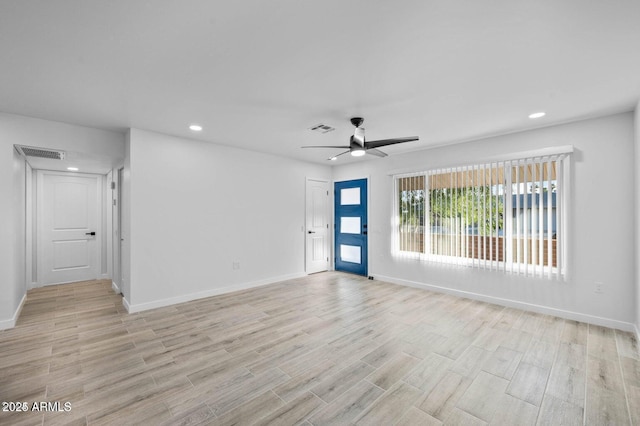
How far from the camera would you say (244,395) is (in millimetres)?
2176

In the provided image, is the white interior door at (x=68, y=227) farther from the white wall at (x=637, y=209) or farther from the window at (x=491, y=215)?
the white wall at (x=637, y=209)

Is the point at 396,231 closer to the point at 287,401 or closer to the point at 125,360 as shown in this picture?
the point at 287,401

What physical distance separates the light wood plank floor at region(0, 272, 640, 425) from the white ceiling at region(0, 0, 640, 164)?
2.62 m

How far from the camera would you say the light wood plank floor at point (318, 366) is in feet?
6.52

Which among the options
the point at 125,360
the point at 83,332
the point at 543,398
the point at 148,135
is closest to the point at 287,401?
the point at 125,360

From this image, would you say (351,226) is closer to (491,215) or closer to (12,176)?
(491,215)

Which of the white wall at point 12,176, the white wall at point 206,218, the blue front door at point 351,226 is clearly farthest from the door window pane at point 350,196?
the white wall at point 12,176

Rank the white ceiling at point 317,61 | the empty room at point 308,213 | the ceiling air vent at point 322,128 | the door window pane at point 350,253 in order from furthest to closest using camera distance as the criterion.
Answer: the door window pane at point 350,253, the ceiling air vent at point 322,128, the empty room at point 308,213, the white ceiling at point 317,61

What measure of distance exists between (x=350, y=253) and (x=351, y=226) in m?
0.64

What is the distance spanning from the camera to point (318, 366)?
2.57 metres

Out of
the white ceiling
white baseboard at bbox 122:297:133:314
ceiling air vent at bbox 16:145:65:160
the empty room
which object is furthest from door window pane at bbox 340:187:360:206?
ceiling air vent at bbox 16:145:65:160

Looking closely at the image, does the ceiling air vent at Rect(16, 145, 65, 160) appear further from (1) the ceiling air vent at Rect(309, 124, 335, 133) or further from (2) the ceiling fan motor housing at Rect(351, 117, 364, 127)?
(2) the ceiling fan motor housing at Rect(351, 117, 364, 127)

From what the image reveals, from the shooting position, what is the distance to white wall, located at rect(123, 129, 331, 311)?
4.10m

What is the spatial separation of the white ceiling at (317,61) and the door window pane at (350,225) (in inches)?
124
